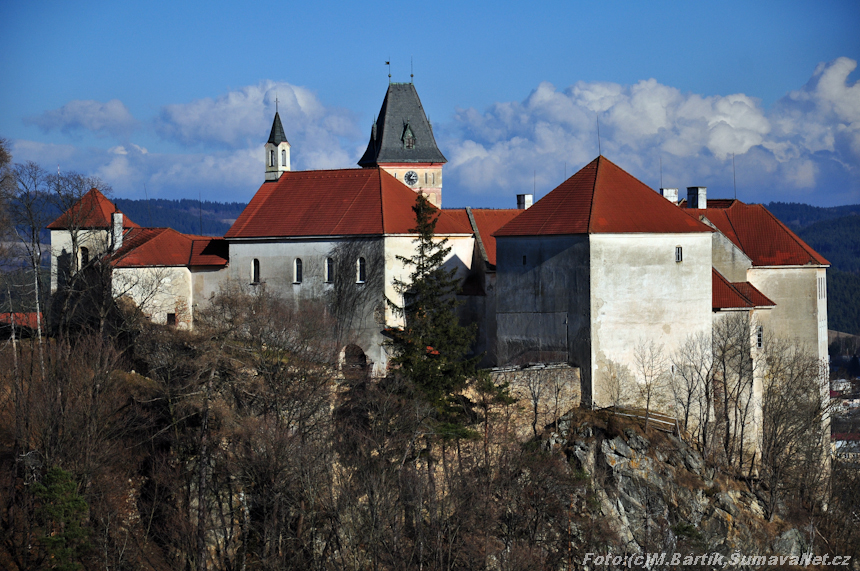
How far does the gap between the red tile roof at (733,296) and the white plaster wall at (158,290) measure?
89.1 ft

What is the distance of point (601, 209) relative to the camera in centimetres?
4269

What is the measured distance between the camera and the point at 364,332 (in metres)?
47.0

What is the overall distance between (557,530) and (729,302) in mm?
14315

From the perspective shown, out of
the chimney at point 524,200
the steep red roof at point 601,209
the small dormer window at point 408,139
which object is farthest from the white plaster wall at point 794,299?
the small dormer window at point 408,139

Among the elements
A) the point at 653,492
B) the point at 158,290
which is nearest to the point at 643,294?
the point at 653,492

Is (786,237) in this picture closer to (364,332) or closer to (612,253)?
(612,253)

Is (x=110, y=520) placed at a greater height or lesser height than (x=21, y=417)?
lesser

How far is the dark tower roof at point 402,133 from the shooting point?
74.6 metres

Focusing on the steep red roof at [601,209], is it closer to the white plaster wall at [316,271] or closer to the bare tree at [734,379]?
the bare tree at [734,379]

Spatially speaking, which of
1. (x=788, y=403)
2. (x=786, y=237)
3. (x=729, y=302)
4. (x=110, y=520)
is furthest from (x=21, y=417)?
(x=786, y=237)

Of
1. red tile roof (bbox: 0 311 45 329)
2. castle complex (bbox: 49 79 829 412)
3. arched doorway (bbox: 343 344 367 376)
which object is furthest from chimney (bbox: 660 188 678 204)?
red tile roof (bbox: 0 311 45 329)

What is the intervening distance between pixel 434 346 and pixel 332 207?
40.1 feet

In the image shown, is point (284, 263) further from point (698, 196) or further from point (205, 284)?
point (698, 196)

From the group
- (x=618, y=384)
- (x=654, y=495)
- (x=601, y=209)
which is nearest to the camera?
(x=654, y=495)
